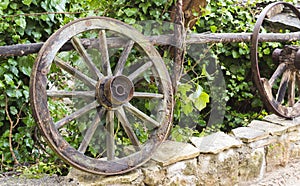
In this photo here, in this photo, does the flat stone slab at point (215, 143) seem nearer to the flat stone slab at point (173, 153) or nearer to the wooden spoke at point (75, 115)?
the flat stone slab at point (173, 153)

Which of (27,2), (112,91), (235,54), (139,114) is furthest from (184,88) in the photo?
(235,54)

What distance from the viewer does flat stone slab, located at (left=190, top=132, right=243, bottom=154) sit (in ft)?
8.55

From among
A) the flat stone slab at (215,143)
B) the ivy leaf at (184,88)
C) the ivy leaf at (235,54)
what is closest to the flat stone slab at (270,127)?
the flat stone slab at (215,143)

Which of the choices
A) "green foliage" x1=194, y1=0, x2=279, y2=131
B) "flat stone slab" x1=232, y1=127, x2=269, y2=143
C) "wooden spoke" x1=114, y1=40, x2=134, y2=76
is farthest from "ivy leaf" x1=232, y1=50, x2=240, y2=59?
"wooden spoke" x1=114, y1=40, x2=134, y2=76

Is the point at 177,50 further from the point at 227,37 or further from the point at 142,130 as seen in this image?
the point at 142,130

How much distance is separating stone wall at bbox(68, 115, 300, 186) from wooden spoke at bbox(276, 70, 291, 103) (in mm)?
183

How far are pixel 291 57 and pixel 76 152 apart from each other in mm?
2213

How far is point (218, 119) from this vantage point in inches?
163

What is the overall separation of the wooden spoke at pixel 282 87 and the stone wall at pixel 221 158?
0.60ft

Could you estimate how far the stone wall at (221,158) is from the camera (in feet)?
7.42

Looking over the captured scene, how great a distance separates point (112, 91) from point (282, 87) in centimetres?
190

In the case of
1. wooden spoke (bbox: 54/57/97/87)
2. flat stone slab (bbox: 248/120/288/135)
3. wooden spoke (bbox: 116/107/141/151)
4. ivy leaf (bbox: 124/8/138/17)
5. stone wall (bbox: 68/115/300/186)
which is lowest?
stone wall (bbox: 68/115/300/186)

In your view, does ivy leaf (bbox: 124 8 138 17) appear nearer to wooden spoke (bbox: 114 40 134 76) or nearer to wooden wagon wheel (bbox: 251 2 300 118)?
wooden spoke (bbox: 114 40 134 76)

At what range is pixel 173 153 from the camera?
244 cm
